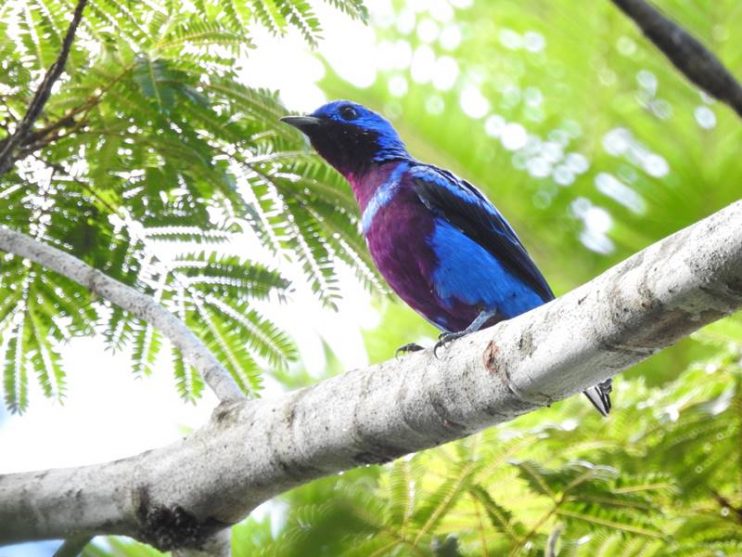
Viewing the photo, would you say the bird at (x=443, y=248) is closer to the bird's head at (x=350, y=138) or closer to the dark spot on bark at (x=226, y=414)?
the bird's head at (x=350, y=138)

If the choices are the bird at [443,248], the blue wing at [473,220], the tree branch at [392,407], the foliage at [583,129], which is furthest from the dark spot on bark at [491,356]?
the foliage at [583,129]

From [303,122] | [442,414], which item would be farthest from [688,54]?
Answer: [303,122]

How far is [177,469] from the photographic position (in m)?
3.27

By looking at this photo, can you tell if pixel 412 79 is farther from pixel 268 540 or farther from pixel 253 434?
pixel 268 540

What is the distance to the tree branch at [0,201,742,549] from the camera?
2.27 metres

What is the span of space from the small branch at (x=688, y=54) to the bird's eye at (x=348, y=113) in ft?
6.58

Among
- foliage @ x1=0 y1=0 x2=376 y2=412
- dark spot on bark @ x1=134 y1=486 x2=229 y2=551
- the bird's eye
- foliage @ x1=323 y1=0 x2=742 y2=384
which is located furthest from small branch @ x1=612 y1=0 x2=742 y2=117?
foliage @ x1=323 y1=0 x2=742 y2=384

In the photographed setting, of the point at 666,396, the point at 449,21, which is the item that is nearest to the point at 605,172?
the point at 449,21

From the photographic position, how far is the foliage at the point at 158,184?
12.3 feet

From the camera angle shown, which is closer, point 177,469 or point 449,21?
point 177,469

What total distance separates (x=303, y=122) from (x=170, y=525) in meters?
1.95

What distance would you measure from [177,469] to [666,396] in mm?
2420

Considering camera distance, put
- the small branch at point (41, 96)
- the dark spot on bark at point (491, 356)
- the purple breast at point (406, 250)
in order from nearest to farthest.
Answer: the dark spot on bark at point (491, 356) < the small branch at point (41, 96) < the purple breast at point (406, 250)

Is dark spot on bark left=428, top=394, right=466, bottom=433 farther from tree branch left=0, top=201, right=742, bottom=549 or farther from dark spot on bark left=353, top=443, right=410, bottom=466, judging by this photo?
dark spot on bark left=353, top=443, right=410, bottom=466
